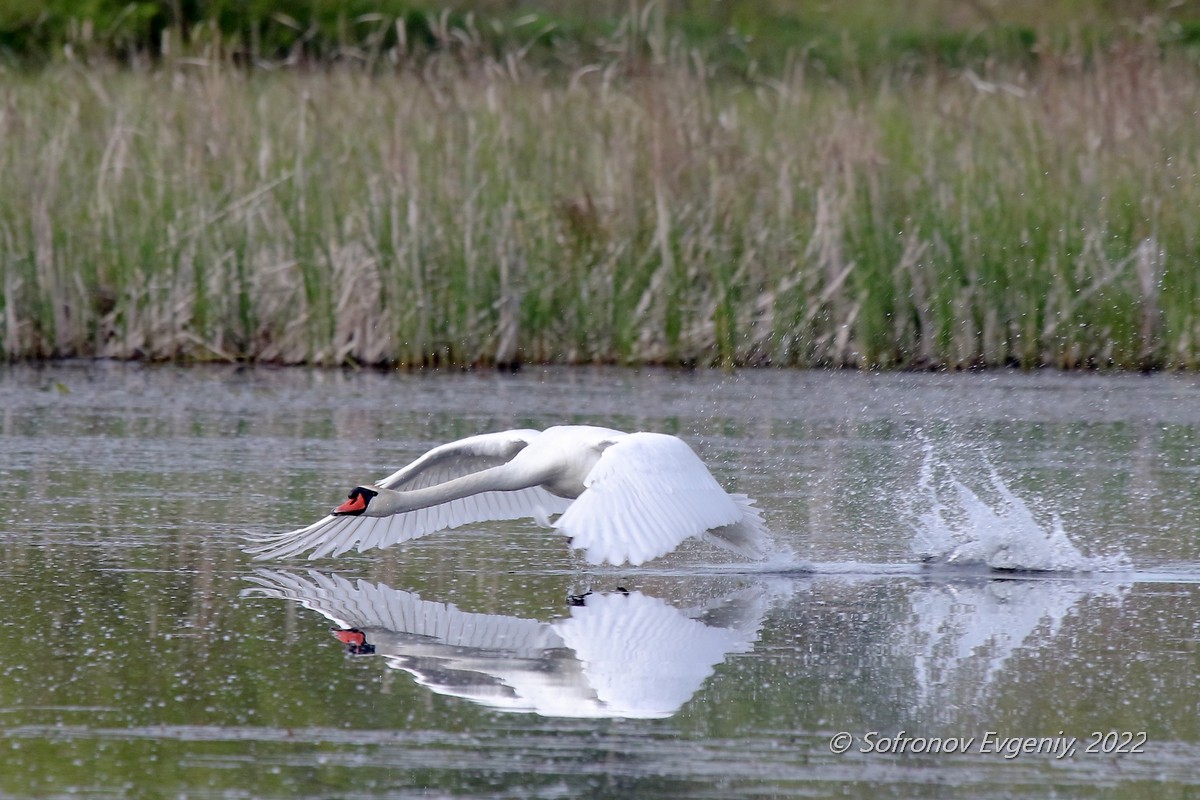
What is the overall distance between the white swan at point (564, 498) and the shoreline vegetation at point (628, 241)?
422 cm

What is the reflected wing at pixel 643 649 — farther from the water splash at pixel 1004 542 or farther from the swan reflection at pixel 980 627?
the water splash at pixel 1004 542

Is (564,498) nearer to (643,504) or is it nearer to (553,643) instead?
(643,504)

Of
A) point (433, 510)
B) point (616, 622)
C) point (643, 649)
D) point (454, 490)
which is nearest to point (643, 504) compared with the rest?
point (616, 622)

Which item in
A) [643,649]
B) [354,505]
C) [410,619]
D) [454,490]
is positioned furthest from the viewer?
[454,490]

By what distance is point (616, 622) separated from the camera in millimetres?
5207

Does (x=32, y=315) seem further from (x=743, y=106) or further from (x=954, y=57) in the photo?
(x=954, y=57)

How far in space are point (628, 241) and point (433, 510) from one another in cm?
457

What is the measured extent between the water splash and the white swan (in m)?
0.68

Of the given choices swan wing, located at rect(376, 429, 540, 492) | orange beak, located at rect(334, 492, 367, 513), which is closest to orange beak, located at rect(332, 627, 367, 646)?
orange beak, located at rect(334, 492, 367, 513)

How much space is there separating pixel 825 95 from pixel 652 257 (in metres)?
2.93

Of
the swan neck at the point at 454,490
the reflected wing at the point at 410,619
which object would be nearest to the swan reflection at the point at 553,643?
the reflected wing at the point at 410,619

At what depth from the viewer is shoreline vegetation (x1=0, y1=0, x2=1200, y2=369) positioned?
1052cm

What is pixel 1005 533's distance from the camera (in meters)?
6.34

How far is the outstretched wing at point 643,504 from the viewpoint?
5.05 m
